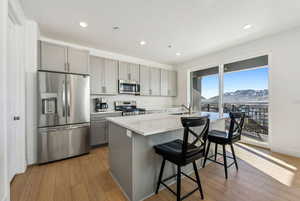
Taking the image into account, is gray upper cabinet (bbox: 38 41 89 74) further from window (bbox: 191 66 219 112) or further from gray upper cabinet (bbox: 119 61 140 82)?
window (bbox: 191 66 219 112)

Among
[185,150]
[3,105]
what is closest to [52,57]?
[3,105]

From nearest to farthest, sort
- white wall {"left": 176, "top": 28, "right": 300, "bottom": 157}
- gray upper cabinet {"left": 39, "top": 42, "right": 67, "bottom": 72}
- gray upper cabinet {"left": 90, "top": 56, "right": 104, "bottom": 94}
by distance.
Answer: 1. gray upper cabinet {"left": 39, "top": 42, "right": 67, "bottom": 72}
2. white wall {"left": 176, "top": 28, "right": 300, "bottom": 157}
3. gray upper cabinet {"left": 90, "top": 56, "right": 104, "bottom": 94}

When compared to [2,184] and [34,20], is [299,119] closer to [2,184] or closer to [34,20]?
[2,184]

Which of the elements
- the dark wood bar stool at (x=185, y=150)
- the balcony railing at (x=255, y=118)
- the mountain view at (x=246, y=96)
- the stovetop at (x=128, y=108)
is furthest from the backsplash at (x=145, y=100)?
the dark wood bar stool at (x=185, y=150)

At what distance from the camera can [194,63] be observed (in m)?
4.92

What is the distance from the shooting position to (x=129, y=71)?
4289 millimetres

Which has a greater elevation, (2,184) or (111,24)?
(111,24)

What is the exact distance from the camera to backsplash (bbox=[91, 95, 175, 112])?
4.14 meters

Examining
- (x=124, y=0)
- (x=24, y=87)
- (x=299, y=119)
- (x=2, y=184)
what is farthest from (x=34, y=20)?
(x=299, y=119)

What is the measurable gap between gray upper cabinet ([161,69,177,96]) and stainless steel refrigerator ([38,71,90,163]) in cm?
304

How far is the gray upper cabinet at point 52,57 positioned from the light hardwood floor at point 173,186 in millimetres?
2027

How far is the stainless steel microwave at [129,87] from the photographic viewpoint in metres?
4.10

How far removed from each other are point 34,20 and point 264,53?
204 inches

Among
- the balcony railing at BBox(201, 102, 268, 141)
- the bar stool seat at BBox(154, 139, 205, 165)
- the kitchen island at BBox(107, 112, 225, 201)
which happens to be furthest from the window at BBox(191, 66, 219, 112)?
the bar stool seat at BBox(154, 139, 205, 165)
